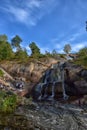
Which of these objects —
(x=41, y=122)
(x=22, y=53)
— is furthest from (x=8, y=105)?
(x=22, y=53)

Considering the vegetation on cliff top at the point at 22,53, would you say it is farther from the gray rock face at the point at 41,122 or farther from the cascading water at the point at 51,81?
the gray rock face at the point at 41,122

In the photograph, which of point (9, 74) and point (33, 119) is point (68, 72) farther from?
point (33, 119)

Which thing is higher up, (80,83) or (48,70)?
(48,70)

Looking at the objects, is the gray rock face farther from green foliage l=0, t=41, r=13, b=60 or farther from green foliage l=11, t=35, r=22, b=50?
green foliage l=11, t=35, r=22, b=50

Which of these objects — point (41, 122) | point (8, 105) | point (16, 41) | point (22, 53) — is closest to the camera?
point (41, 122)

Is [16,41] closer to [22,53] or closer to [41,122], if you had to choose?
[22,53]

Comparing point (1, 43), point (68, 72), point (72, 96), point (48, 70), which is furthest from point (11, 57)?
→ point (72, 96)

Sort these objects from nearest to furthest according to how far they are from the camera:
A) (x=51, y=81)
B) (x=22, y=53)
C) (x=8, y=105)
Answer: (x=8, y=105), (x=51, y=81), (x=22, y=53)

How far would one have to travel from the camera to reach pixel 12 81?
56.8 metres

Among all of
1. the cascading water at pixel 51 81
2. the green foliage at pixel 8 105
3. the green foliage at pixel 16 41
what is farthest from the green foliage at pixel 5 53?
the green foliage at pixel 8 105

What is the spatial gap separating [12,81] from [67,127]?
38.5 meters

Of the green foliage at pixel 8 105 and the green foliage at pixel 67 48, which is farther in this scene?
the green foliage at pixel 67 48

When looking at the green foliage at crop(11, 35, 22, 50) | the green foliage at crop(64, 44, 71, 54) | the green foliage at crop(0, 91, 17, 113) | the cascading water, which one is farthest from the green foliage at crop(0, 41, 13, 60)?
the green foliage at crop(0, 91, 17, 113)

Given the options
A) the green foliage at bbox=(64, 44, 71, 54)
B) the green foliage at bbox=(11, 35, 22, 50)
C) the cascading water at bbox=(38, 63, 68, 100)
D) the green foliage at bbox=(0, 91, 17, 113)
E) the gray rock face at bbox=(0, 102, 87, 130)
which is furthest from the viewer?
the green foliage at bbox=(64, 44, 71, 54)
